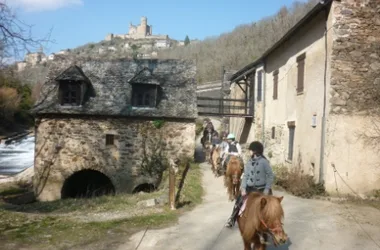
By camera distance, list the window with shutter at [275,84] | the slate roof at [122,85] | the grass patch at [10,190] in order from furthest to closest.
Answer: the grass patch at [10,190]
the slate roof at [122,85]
the window with shutter at [275,84]

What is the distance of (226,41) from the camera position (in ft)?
257

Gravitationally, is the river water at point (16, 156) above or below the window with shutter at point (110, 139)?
below

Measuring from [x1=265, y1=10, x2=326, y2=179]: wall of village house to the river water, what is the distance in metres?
24.0

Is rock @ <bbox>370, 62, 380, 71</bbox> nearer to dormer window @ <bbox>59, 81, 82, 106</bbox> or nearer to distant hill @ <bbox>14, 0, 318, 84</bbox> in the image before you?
dormer window @ <bbox>59, 81, 82, 106</bbox>

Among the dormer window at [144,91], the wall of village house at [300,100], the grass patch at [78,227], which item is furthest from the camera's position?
the dormer window at [144,91]

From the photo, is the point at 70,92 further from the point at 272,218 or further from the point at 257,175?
the point at 272,218

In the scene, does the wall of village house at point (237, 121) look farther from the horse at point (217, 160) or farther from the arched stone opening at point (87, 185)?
the arched stone opening at point (87, 185)

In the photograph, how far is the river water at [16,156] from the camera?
113 ft

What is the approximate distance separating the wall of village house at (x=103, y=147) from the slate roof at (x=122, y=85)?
60 centimetres

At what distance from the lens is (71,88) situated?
2231cm

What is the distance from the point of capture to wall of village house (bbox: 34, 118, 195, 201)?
21.4 meters

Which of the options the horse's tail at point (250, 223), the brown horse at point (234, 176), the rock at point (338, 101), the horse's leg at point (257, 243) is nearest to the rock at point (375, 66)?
the rock at point (338, 101)

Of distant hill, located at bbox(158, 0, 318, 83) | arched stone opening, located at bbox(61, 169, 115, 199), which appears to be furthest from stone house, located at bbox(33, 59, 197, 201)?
distant hill, located at bbox(158, 0, 318, 83)

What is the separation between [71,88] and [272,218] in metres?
19.2
